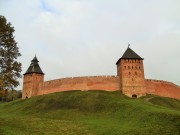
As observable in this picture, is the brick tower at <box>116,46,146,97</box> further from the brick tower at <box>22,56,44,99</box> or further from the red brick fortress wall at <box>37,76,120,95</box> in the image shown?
the brick tower at <box>22,56,44,99</box>

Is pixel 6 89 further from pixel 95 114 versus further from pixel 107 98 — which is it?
pixel 107 98

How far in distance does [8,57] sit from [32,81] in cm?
3049

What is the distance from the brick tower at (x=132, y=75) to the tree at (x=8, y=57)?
25.6 metres

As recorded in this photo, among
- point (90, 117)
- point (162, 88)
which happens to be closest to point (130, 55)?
point (162, 88)

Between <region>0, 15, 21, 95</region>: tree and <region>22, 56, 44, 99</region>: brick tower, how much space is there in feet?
98.4

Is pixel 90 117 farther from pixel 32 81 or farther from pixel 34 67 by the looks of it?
pixel 34 67

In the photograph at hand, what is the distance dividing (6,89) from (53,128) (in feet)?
20.4

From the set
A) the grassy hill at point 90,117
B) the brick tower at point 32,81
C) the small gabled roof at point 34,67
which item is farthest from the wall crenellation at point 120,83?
the grassy hill at point 90,117

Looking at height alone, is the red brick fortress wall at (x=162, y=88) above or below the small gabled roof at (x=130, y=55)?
below

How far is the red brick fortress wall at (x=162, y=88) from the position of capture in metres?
47.0

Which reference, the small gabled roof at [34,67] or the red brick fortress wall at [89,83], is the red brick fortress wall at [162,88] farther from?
the small gabled roof at [34,67]

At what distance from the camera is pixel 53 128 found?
77.6ft

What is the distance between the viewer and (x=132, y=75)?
44.4 metres

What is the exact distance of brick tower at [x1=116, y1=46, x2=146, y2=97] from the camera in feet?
143
